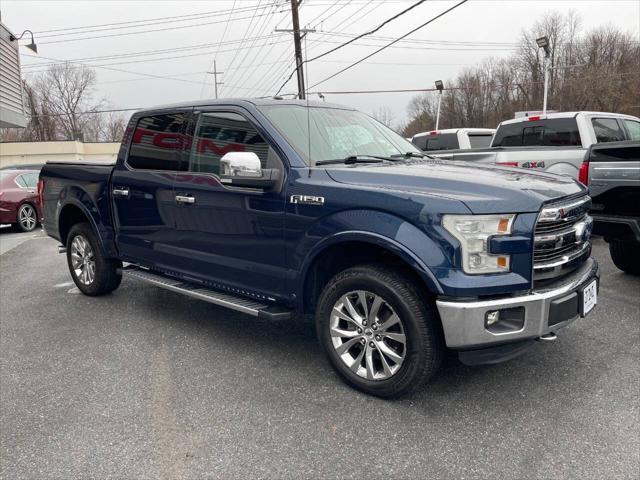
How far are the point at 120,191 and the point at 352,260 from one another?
2.67m

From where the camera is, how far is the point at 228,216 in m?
4.03

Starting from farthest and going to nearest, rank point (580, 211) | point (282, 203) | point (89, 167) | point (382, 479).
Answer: point (89, 167) → point (282, 203) → point (580, 211) → point (382, 479)

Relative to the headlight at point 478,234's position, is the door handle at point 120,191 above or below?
above

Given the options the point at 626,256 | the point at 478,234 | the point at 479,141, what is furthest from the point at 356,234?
the point at 479,141

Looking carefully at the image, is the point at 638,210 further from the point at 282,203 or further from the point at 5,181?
the point at 5,181

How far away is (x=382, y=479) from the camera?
255cm

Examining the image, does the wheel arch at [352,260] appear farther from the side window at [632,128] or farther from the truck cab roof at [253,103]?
the side window at [632,128]

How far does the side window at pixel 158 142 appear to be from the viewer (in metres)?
4.59

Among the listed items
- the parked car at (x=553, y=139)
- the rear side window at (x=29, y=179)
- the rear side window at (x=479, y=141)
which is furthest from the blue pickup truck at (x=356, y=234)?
the rear side window at (x=29, y=179)

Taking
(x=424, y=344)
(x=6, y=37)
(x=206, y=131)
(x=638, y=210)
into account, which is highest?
(x=6, y=37)

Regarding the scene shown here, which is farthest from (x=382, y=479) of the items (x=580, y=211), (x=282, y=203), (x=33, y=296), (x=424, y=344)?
(x=33, y=296)

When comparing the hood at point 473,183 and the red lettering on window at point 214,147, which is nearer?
the hood at point 473,183

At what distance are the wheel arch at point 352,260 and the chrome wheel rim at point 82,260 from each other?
3.17m

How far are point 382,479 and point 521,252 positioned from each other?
1406 millimetres
